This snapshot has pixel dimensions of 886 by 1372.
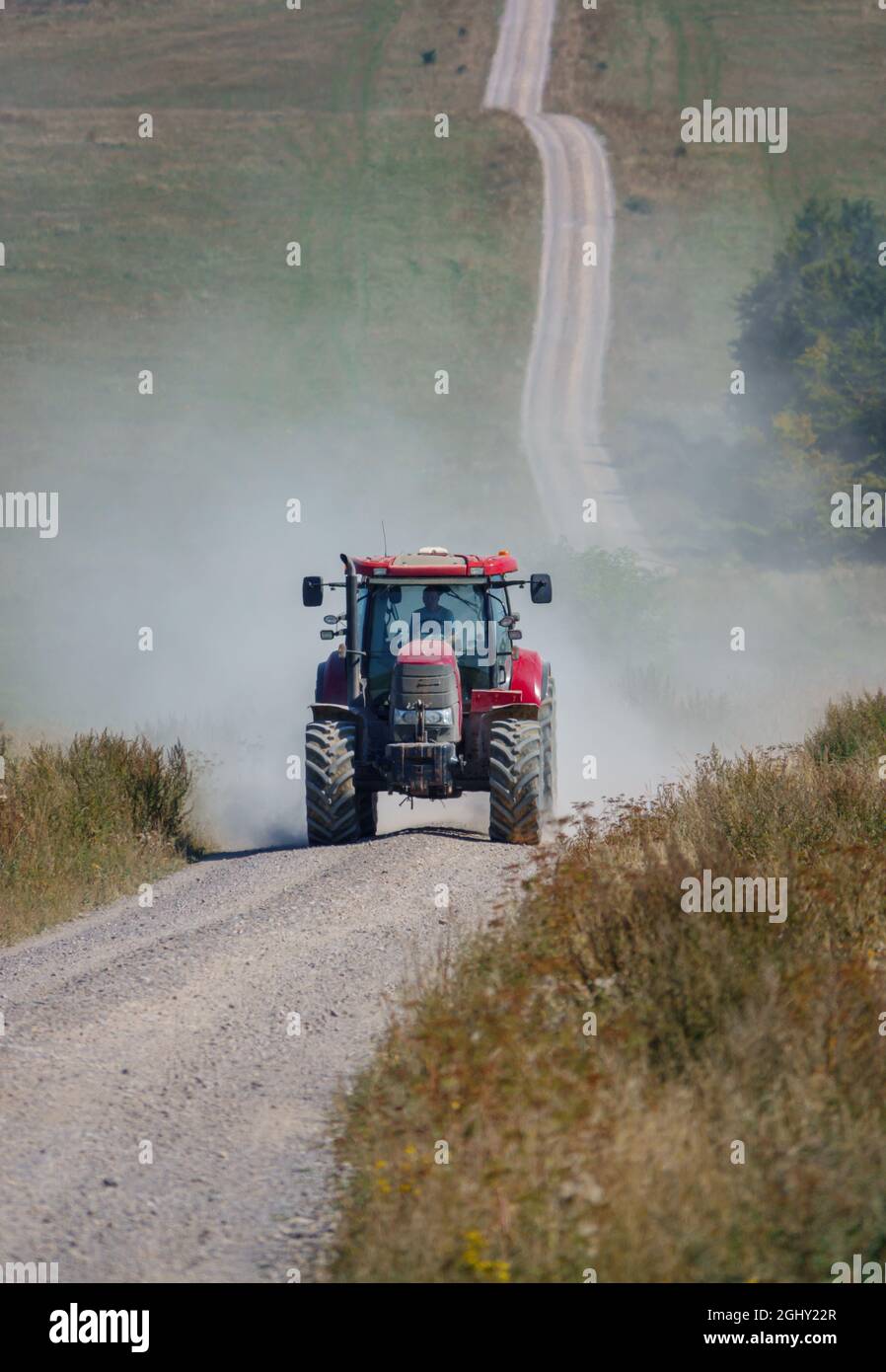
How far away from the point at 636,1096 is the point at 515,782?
7.63 m

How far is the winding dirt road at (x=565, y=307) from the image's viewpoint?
48.8 meters

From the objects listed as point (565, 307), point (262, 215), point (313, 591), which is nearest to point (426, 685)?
point (313, 591)

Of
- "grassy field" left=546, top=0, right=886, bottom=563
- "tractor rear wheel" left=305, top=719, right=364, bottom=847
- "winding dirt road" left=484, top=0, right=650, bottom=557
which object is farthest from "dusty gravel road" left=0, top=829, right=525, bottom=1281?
"grassy field" left=546, top=0, right=886, bottom=563

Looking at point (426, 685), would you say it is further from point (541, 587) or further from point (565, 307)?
point (565, 307)

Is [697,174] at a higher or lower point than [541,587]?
higher

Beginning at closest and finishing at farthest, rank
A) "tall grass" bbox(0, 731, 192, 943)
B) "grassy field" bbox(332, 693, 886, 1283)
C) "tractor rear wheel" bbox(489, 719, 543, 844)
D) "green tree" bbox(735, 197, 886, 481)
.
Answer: "grassy field" bbox(332, 693, 886, 1283)
"tall grass" bbox(0, 731, 192, 943)
"tractor rear wheel" bbox(489, 719, 543, 844)
"green tree" bbox(735, 197, 886, 481)

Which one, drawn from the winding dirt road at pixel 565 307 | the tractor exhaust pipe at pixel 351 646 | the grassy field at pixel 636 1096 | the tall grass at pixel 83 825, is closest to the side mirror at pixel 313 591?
the tractor exhaust pipe at pixel 351 646

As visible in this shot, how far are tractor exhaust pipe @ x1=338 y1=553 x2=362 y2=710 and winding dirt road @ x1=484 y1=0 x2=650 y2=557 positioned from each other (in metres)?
29.8

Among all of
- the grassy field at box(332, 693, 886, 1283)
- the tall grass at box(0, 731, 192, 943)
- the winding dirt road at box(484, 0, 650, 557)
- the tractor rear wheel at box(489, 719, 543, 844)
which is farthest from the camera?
the winding dirt road at box(484, 0, 650, 557)

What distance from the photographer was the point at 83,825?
540 inches

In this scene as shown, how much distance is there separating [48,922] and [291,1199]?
6435 millimetres

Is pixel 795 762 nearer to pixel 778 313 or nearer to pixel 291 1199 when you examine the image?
pixel 291 1199

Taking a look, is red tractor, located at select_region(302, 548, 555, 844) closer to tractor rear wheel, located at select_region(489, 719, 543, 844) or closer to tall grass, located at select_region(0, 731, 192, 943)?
tractor rear wheel, located at select_region(489, 719, 543, 844)

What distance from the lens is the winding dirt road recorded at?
48812mm
